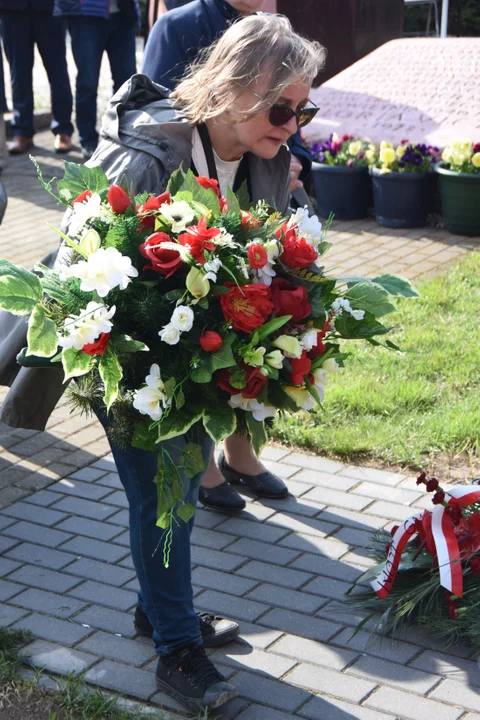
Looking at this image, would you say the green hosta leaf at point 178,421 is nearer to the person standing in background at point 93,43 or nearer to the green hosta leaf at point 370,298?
the green hosta leaf at point 370,298

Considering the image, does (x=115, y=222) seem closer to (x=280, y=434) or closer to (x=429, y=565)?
(x=429, y=565)

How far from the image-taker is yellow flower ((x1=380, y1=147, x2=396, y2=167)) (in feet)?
25.1

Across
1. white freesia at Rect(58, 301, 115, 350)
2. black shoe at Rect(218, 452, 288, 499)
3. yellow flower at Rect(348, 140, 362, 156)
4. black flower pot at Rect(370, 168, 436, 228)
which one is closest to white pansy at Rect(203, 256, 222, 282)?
white freesia at Rect(58, 301, 115, 350)

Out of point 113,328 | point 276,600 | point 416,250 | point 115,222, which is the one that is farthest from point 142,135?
point 416,250

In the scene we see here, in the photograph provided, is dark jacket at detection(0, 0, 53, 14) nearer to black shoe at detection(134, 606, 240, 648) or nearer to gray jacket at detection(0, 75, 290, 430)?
gray jacket at detection(0, 75, 290, 430)

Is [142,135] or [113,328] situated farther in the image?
[142,135]

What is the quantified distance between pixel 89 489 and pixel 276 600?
1102mm

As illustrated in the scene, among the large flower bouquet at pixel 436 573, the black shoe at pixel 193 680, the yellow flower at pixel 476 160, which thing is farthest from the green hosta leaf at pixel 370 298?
the yellow flower at pixel 476 160

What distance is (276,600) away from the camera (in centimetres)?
341

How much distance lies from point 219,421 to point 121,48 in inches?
307

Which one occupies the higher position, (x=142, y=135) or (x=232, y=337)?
(x=142, y=135)

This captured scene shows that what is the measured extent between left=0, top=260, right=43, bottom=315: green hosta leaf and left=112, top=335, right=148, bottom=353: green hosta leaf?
0.74ft

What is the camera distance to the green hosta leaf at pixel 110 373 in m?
2.33

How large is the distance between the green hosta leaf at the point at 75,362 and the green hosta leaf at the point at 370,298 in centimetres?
71
